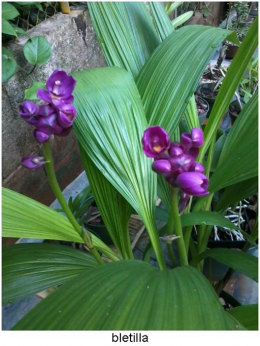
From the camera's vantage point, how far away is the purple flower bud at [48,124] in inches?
18.6

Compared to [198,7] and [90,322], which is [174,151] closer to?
[90,322]

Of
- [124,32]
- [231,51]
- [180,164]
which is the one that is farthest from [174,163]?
[231,51]

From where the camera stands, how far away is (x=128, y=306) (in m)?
0.41

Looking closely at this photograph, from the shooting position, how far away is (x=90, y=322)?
395 mm

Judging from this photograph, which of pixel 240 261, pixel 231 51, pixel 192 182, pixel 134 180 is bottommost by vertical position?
pixel 231 51

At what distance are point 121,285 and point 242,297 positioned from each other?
0.71 m

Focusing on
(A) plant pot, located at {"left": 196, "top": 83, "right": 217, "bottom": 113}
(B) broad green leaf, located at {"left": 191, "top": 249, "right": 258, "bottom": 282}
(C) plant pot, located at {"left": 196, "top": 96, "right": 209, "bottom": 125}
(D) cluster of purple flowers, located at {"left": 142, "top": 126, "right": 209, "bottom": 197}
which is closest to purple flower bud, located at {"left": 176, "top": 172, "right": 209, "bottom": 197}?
(D) cluster of purple flowers, located at {"left": 142, "top": 126, "right": 209, "bottom": 197}

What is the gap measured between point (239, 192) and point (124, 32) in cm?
39

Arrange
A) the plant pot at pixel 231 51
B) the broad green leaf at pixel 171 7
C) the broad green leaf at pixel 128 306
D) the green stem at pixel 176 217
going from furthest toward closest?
the plant pot at pixel 231 51 → the broad green leaf at pixel 171 7 → the green stem at pixel 176 217 → the broad green leaf at pixel 128 306

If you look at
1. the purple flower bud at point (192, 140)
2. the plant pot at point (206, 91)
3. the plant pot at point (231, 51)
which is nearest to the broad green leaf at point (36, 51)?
the purple flower bud at point (192, 140)

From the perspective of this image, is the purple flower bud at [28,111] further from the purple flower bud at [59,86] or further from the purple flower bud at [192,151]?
the purple flower bud at [192,151]

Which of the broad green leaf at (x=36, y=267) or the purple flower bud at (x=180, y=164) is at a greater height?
the purple flower bud at (x=180, y=164)

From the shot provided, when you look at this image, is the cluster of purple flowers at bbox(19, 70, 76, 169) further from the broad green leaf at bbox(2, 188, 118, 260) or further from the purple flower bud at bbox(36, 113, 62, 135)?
the broad green leaf at bbox(2, 188, 118, 260)

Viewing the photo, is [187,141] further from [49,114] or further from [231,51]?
[231,51]
